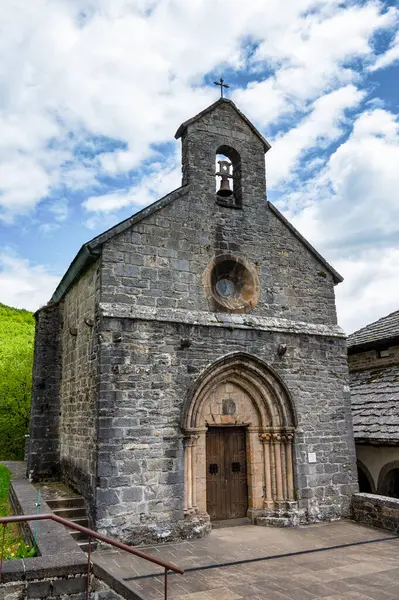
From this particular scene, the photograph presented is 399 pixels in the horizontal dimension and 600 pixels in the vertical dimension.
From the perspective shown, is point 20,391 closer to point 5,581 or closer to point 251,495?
point 251,495

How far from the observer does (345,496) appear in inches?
399

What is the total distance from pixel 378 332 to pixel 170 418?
8753 mm

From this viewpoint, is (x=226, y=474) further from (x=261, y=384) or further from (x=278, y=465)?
(x=261, y=384)

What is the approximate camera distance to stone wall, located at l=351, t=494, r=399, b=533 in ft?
29.3

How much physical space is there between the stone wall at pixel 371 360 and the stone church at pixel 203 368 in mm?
3555

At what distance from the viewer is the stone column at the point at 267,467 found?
9.70 metres

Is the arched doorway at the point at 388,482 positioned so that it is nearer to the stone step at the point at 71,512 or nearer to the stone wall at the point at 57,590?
the stone step at the point at 71,512

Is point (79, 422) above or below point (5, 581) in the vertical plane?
above

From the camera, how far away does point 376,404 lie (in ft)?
39.1

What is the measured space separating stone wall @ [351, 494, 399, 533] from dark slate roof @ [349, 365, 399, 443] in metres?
1.27

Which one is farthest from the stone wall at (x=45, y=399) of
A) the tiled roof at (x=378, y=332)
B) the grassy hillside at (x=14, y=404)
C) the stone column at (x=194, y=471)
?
the tiled roof at (x=378, y=332)

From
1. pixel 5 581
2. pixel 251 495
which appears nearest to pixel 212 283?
pixel 251 495

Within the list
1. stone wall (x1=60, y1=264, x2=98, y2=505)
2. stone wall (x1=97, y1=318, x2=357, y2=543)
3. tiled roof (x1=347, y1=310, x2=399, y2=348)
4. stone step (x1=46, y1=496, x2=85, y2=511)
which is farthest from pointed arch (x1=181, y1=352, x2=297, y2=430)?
tiled roof (x1=347, y1=310, x2=399, y2=348)

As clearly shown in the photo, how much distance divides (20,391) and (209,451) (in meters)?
11.9
